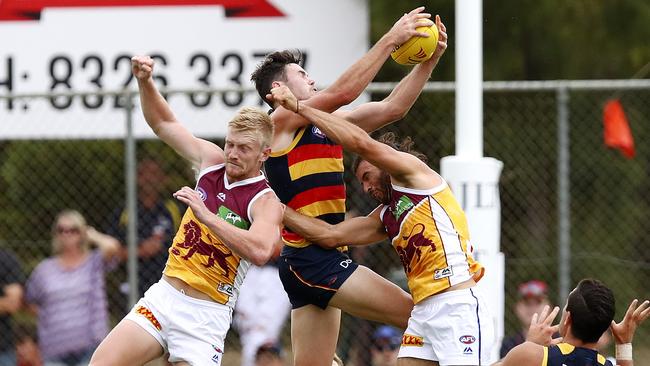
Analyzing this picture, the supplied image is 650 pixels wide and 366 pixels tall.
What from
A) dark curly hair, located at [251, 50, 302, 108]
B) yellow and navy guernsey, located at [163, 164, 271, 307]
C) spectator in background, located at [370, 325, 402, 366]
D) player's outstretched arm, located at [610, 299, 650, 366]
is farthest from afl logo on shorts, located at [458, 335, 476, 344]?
spectator in background, located at [370, 325, 402, 366]

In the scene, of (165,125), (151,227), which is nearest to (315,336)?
(165,125)

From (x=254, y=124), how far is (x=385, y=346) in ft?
11.0

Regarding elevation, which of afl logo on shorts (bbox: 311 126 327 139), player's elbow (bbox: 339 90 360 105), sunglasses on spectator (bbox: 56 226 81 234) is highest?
player's elbow (bbox: 339 90 360 105)

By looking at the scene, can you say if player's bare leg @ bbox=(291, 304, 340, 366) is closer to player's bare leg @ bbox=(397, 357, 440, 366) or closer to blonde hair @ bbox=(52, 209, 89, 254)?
player's bare leg @ bbox=(397, 357, 440, 366)

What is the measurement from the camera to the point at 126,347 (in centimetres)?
589

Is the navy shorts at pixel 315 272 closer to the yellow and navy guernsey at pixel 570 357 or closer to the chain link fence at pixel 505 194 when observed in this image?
the yellow and navy guernsey at pixel 570 357

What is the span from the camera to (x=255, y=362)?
8852 mm

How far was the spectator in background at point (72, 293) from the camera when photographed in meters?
8.95

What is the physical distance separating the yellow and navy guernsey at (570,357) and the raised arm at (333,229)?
115 cm

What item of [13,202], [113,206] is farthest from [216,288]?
[13,202]

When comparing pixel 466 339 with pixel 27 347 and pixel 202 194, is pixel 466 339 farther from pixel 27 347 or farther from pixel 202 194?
pixel 27 347

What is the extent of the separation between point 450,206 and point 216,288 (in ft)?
3.91

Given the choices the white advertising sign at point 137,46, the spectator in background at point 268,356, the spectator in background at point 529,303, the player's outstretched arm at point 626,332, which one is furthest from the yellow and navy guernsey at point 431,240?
the white advertising sign at point 137,46

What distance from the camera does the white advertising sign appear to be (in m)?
9.64
